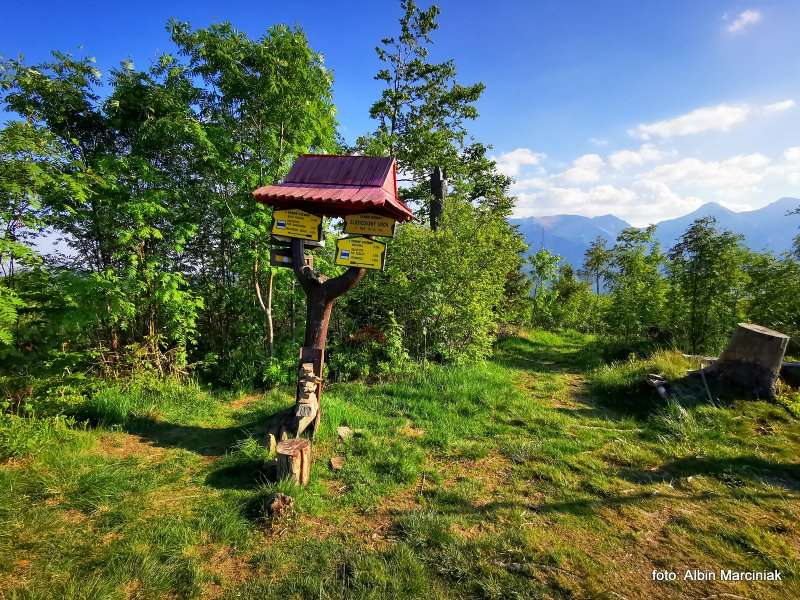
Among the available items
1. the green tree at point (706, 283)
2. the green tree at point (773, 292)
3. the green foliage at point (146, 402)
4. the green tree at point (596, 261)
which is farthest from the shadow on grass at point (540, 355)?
the green tree at point (596, 261)

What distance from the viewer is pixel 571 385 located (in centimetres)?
745

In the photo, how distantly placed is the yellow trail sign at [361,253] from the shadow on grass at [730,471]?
4.11 metres

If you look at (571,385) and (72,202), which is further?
(571,385)

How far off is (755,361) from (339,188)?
25.0 ft

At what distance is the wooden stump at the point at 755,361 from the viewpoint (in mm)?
5449

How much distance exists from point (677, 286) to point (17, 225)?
13.9 m

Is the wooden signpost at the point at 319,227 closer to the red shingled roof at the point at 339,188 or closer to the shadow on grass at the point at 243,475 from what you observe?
the red shingled roof at the point at 339,188

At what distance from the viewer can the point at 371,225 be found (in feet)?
14.0

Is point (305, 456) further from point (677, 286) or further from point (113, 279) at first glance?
point (677, 286)

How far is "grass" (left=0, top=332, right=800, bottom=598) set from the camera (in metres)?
2.44

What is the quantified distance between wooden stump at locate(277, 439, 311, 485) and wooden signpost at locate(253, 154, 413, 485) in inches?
26.1

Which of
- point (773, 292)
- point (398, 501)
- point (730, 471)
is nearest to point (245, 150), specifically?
point (398, 501)

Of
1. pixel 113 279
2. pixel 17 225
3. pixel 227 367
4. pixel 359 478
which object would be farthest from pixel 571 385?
pixel 17 225

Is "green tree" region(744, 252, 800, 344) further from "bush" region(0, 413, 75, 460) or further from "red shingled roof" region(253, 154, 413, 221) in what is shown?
"bush" region(0, 413, 75, 460)
